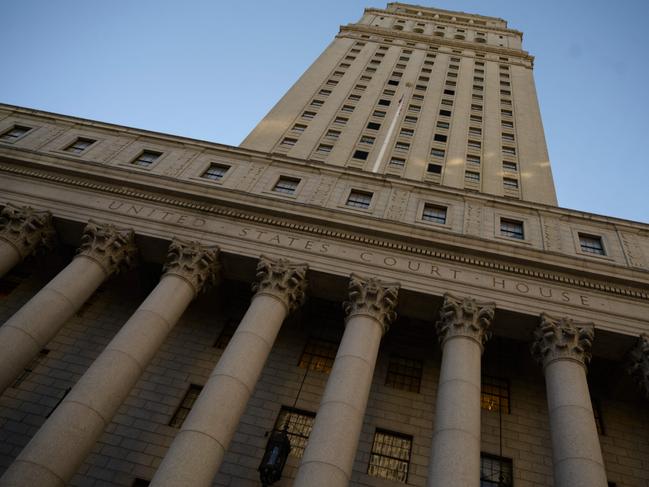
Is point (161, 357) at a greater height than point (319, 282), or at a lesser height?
lesser

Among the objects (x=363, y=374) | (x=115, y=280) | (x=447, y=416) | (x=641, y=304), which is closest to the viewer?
(x=447, y=416)

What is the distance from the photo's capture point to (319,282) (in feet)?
72.0

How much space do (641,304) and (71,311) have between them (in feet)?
72.9

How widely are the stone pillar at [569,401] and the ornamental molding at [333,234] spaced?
2.37 m

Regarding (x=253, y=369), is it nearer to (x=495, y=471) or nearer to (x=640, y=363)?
(x=495, y=471)

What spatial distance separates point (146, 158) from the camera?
28453 millimetres

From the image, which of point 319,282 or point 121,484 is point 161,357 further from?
point 319,282

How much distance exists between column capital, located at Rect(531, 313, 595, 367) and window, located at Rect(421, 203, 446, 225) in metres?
6.84

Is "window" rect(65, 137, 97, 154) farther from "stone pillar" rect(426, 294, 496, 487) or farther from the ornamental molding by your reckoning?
"stone pillar" rect(426, 294, 496, 487)

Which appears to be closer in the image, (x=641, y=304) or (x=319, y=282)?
(x=641, y=304)

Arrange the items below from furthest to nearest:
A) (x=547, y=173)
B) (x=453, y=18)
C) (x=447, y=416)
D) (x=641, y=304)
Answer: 1. (x=453, y=18)
2. (x=547, y=173)
3. (x=641, y=304)
4. (x=447, y=416)

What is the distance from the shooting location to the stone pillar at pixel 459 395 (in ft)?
49.2

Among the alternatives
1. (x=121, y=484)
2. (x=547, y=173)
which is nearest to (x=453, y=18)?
(x=547, y=173)

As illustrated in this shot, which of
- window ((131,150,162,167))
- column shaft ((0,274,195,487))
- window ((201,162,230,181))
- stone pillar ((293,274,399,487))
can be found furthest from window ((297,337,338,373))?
window ((131,150,162,167))
